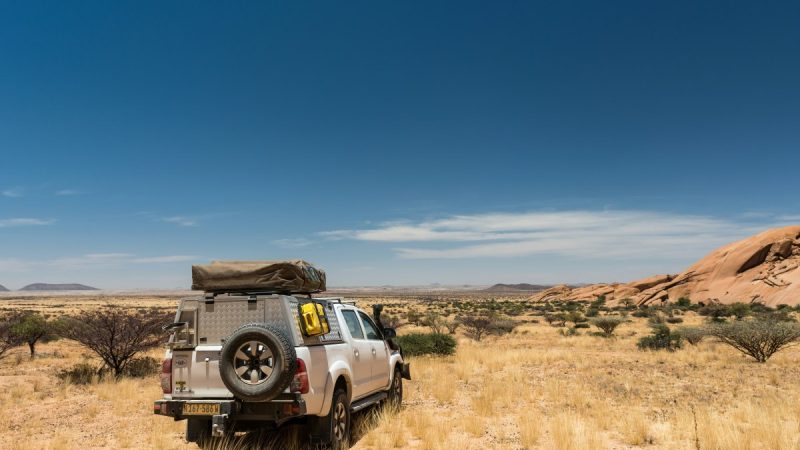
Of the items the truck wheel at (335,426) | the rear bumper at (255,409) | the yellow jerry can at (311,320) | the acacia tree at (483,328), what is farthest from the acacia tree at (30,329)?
the acacia tree at (483,328)

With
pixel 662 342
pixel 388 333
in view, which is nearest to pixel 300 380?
pixel 388 333

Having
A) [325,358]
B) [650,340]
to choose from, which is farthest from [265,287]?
[650,340]

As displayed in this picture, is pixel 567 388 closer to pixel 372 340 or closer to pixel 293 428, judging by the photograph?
pixel 372 340

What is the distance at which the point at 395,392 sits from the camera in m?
10.9

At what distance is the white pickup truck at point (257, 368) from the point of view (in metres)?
6.86

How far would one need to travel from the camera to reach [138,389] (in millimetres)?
14188

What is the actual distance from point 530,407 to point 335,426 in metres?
5.39

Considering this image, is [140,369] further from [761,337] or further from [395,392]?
[761,337]

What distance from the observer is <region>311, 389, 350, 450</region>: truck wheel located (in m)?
7.38

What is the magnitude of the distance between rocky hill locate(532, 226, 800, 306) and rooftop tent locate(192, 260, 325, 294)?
59.0 metres

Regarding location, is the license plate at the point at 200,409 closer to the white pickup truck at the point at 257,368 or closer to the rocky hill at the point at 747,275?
the white pickup truck at the point at 257,368

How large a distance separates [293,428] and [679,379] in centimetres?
1097

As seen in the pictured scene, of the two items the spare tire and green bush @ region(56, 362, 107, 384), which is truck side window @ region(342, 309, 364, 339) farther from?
green bush @ region(56, 362, 107, 384)

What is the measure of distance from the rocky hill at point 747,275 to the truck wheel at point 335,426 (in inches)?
2297
